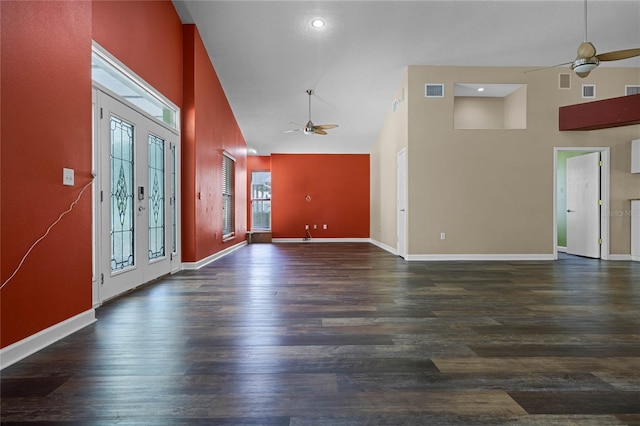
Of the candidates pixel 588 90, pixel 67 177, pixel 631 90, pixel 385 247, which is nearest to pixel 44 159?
pixel 67 177

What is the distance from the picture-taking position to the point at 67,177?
254 cm

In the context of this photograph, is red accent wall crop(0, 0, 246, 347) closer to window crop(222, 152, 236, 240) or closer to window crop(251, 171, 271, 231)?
window crop(222, 152, 236, 240)

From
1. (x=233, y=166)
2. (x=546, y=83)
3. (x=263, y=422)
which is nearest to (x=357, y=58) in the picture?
(x=546, y=83)

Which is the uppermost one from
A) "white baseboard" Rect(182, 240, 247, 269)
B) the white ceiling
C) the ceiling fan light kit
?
the white ceiling

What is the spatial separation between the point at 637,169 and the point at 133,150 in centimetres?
843

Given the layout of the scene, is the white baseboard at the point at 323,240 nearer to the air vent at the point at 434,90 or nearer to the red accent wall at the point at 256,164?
the red accent wall at the point at 256,164

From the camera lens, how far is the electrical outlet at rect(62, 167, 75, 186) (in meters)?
2.50

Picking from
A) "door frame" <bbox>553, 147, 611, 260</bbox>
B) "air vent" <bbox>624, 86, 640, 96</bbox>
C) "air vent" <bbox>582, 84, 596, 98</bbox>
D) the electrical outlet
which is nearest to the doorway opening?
the electrical outlet

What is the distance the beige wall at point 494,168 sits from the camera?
641 centimetres

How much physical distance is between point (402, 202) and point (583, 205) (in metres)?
3.67

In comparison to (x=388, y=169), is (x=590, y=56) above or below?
above

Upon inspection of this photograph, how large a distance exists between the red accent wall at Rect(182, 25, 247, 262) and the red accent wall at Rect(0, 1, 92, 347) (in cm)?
267

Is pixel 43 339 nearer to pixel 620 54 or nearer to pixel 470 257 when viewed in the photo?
pixel 470 257

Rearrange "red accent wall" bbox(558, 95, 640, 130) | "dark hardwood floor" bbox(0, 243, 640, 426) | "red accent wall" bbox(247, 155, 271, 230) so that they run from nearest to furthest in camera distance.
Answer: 1. "dark hardwood floor" bbox(0, 243, 640, 426)
2. "red accent wall" bbox(558, 95, 640, 130)
3. "red accent wall" bbox(247, 155, 271, 230)
